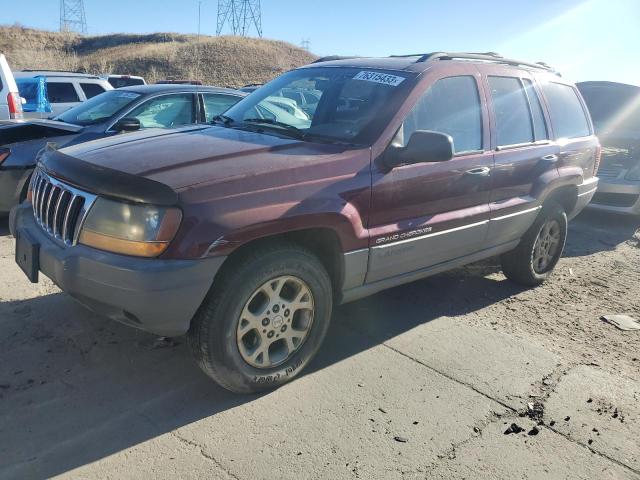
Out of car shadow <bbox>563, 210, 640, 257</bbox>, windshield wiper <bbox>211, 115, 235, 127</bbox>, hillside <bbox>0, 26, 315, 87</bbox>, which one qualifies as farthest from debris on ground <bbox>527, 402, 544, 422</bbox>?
hillside <bbox>0, 26, 315, 87</bbox>

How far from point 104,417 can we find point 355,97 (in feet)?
8.36

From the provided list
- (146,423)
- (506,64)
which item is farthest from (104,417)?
(506,64)

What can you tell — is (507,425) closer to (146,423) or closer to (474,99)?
(146,423)

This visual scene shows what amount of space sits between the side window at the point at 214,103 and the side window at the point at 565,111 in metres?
3.84

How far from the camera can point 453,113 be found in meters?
4.02

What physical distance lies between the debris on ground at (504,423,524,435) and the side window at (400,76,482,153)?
6.05 feet

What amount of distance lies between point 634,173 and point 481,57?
15.0 feet

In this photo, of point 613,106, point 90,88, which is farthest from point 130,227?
point 90,88

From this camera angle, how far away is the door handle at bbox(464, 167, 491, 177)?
3.97 m

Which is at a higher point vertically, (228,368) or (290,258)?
(290,258)

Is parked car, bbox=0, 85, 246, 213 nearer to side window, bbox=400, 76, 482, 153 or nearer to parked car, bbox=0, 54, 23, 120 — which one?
parked car, bbox=0, 54, 23, 120

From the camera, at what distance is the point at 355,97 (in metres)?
3.82

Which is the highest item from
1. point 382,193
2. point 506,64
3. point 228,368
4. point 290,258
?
point 506,64

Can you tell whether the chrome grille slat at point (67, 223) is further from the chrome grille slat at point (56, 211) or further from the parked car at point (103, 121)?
the parked car at point (103, 121)
